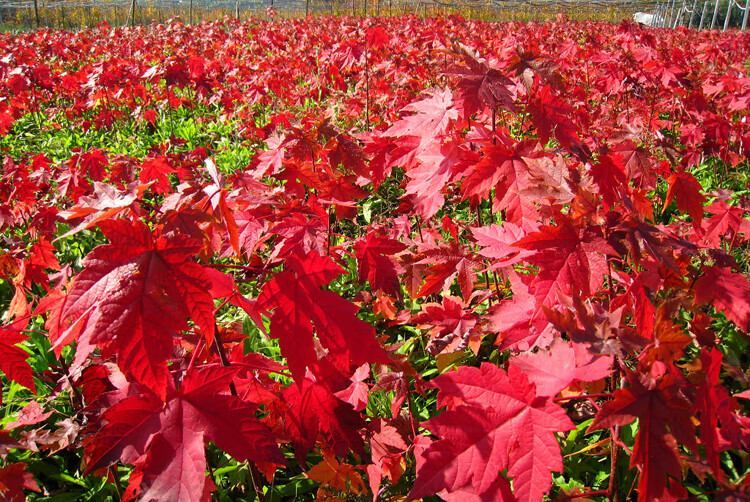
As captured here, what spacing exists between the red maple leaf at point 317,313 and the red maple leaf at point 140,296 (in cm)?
17

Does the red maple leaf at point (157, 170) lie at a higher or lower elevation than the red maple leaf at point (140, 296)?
lower

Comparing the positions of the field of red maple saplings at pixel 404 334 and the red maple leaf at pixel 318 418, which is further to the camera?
the red maple leaf at pixel 318 418

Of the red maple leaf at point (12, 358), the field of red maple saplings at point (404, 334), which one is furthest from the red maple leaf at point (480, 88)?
the red maple leaf at point (12, 358)

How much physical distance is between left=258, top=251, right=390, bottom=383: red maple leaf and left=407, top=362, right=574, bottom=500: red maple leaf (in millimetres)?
222

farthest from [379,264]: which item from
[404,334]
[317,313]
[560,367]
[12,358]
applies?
[404,334]

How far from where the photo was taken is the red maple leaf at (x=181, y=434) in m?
1.02

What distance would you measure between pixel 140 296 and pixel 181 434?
1.25ft

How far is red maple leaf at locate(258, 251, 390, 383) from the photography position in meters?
1.06

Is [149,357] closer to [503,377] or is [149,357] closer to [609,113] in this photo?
[503,377]

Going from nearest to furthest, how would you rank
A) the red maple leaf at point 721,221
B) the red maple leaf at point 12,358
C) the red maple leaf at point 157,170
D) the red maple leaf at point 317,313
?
the red maple leaf at point 317,313 → the red maple leaf at point 12,358 → the red maple leaf at point 721,221 → the red maple leaf at point 157,170

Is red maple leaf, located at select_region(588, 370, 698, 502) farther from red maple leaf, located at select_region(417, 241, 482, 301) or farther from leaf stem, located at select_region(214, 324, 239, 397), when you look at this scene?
red maple leaf, located at select_region(417, 241, 482, 301)

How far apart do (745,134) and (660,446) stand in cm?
489

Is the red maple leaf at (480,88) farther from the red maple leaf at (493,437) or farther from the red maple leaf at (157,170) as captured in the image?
the red maple leaf at (157,170)

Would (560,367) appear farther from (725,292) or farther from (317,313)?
(725,292)
